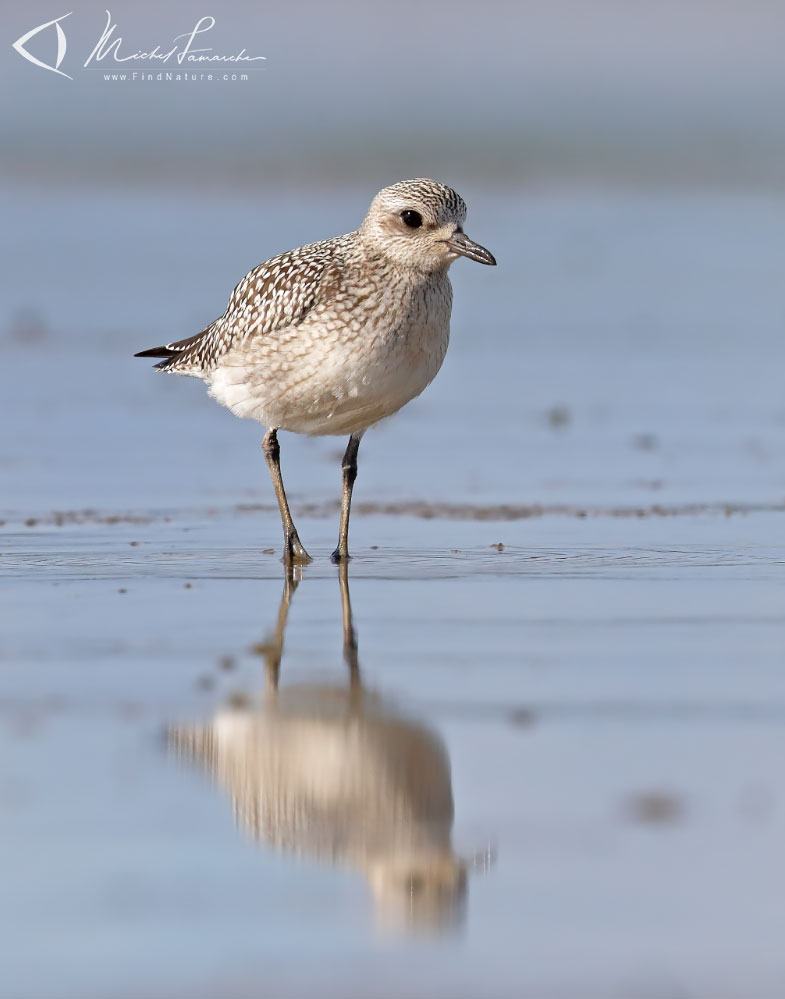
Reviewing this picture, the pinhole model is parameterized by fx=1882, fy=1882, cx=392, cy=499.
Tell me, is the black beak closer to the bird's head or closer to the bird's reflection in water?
the bird's head

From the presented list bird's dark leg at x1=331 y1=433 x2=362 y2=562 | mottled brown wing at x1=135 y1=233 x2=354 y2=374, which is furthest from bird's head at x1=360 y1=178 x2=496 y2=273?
bird's dark leg at x1=331 y1=433 x2=362 y2=562

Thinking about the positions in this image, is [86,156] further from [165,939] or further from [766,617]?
[165,939]

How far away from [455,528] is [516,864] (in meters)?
4.14

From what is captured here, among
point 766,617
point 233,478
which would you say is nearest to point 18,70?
point 233,478

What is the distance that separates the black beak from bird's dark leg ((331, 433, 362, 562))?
1.00 metres

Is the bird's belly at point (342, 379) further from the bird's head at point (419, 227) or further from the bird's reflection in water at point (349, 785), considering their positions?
the bird's reflection in water at point (349, 785)

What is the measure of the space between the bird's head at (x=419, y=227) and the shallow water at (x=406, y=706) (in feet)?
3.74

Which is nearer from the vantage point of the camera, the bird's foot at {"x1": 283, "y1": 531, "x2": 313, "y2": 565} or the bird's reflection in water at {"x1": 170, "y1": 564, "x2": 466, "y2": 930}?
the bird's reflection in water at {"x1": 170, "y1": 564, "x2": 466, "y2": 930}

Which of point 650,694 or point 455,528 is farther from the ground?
point 455,528

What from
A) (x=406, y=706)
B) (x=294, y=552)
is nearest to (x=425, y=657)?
(x=406, y=706)

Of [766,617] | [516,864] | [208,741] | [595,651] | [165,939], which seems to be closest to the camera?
[165,939]

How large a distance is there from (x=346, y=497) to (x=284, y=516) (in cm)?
30

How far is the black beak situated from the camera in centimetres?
731

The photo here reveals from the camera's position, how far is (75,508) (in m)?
8.31
